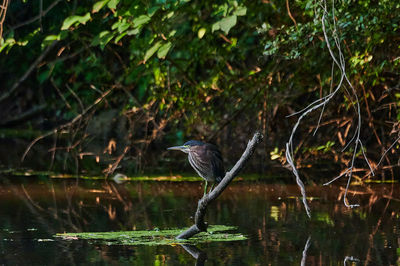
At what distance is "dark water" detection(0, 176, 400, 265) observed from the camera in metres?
4.93

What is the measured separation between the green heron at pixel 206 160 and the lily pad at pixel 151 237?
393 mm

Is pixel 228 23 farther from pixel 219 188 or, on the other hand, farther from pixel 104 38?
pixel 219 188

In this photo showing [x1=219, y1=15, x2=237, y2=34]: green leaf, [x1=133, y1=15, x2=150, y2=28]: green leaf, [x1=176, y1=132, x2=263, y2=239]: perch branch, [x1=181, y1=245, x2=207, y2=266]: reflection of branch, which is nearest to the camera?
[x1=176, y1=132, x2=263, y2=239]: perch branch

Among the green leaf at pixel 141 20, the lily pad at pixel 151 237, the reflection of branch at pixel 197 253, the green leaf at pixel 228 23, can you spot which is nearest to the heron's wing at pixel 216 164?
the lily pad at pixel 151 237

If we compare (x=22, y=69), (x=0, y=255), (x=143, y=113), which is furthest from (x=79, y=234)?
(x=22, y=69)

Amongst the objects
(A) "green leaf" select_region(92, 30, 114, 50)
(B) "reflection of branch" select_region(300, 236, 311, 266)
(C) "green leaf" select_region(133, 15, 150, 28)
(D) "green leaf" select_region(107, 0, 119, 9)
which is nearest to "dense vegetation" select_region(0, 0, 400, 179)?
(A) "green leaf" select_region(92, 30, 114, 50)

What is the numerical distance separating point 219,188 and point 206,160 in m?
1.12

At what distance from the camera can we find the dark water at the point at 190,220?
16.2 feet

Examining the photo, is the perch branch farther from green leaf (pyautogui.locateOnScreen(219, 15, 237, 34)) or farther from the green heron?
green leaf (pyautogui.locateOnScreen(219, 15, 237, 34))

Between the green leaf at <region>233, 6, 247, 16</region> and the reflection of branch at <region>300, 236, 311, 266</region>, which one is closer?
the reflection of branch at <region>300, 236, 311, 266</region>

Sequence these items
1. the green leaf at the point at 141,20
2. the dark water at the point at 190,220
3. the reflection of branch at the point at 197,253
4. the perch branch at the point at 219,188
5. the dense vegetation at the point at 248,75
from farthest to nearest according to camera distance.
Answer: the dense vegetation at the point at 248,75
the green leaf at the point at 141,20
the dark water at the point at 190,220
the reflection of branch at the point at 197,253
the perch branch at the point at 219,188

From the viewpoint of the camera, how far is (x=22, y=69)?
15219mm

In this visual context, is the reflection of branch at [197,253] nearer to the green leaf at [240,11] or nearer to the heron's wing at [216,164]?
the heron's wing at [216,164]

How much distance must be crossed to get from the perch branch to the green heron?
1.67 feet
